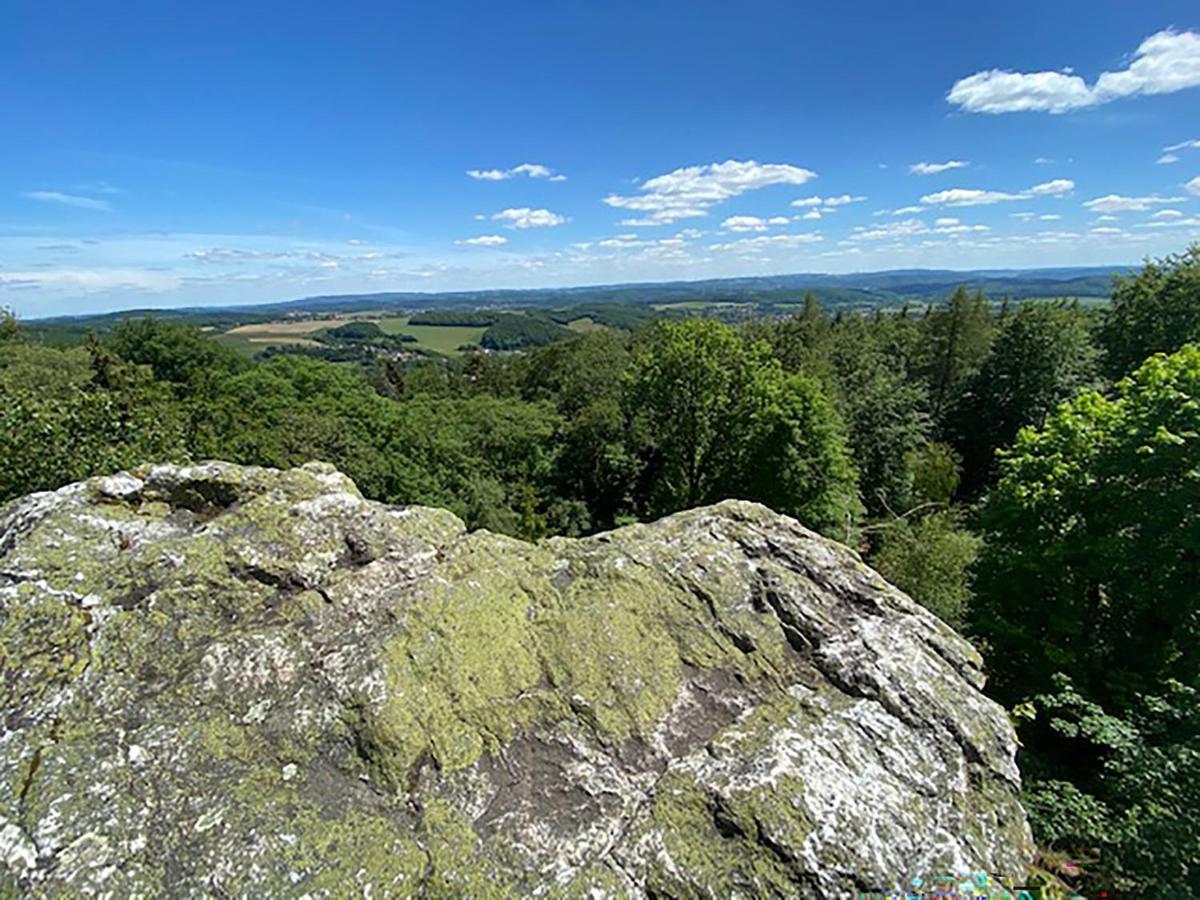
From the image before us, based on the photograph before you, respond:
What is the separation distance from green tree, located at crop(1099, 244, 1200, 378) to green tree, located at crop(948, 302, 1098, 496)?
1.78m

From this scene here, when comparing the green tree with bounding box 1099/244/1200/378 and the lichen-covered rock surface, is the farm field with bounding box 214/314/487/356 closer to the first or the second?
the green tree with bounding box 1099/244/1200/378

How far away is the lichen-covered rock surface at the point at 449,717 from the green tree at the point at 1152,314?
110 ft

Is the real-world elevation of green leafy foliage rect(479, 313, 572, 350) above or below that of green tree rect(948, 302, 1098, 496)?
below

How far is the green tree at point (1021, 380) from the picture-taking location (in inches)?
1433

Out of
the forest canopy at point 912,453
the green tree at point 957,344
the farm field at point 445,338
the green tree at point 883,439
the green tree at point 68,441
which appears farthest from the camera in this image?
the farm field at point 445,338

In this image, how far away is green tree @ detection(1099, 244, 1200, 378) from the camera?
30688mm

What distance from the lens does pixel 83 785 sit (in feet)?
13.5

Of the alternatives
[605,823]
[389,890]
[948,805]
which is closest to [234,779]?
[389,890]

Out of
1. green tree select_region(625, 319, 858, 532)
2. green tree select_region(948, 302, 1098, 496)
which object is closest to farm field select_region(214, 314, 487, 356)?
green tree select_region(948, 302, 1098, 496)

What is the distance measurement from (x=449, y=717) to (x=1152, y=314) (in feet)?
141

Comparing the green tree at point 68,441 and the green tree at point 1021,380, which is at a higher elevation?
the green tree at point 68,441

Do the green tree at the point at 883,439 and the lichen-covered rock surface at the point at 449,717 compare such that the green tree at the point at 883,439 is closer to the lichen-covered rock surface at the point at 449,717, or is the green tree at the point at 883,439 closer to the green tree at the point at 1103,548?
→ the green tree at the point at 1103,548

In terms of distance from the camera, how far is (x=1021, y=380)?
37719mm

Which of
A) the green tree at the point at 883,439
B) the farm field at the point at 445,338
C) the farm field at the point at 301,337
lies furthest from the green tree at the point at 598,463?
the farm field at the point at 301,337
